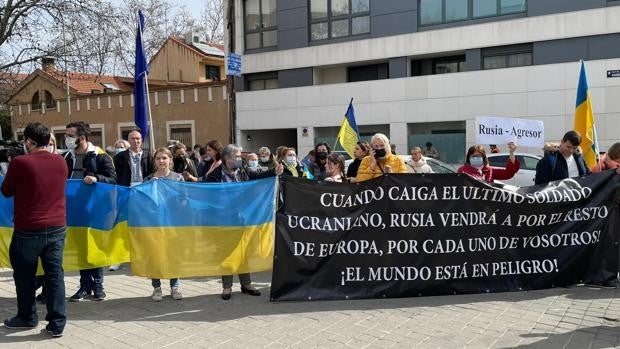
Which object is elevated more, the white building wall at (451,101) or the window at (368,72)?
the window at (368,72)

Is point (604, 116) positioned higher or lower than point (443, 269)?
higher

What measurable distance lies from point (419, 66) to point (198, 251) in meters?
20.2

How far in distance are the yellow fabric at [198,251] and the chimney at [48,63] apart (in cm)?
2056

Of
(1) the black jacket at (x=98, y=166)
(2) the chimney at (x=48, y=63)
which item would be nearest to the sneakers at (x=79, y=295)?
(1) the black jacket at (x=98, y=166)

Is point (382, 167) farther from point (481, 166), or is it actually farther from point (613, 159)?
point (613, 159)

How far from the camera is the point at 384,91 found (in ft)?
81.1

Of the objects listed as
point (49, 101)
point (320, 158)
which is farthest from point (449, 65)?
point (49, 101)

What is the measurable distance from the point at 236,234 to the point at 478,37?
1871cm

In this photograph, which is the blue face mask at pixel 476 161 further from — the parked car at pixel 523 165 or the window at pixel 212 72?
the window at pixel 212 72

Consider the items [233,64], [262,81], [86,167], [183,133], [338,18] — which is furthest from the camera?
[183,133]

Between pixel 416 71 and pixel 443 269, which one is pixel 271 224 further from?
pixel 416 71

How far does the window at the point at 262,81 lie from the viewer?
28.4m

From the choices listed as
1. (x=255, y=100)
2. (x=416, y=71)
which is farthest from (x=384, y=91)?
(x=255, y=100)

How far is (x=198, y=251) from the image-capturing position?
6.28 metres
